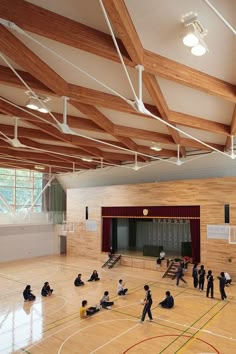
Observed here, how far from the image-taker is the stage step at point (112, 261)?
19891mm

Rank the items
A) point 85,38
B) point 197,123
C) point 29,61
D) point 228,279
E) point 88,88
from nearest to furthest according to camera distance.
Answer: point 85,38 → point 29,61 → point 88,88 → point 197,123 → point 228,279

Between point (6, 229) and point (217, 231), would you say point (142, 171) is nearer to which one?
point (217, 231)

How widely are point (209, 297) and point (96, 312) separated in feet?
17.5

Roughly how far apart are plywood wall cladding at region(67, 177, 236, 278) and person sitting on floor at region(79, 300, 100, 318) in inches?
329

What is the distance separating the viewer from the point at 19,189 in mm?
25156

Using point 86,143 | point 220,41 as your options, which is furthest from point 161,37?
point 86,143

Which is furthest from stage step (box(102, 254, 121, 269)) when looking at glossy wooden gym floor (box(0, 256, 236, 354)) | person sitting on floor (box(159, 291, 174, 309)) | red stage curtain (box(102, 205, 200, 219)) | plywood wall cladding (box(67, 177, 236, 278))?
person sitting on floor (box(159, 291, 174, 309))

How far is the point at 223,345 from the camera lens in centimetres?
843

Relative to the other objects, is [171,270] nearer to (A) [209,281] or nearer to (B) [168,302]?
(A) [209,281]

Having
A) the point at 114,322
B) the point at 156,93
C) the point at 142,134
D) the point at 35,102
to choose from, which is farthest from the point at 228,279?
the point at 35,102

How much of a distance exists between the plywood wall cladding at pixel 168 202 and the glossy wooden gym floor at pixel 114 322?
7.52ft

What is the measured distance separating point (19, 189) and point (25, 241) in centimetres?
450

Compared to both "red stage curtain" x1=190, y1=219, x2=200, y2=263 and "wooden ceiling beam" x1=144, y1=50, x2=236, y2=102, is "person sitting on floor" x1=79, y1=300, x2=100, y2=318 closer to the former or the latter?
"red stage curtain" x1=190, y1=219, x2=200, y2=263

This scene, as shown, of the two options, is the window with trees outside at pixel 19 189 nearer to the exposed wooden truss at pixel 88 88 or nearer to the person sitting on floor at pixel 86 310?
the exposed wooden truss at pixel 88 88
